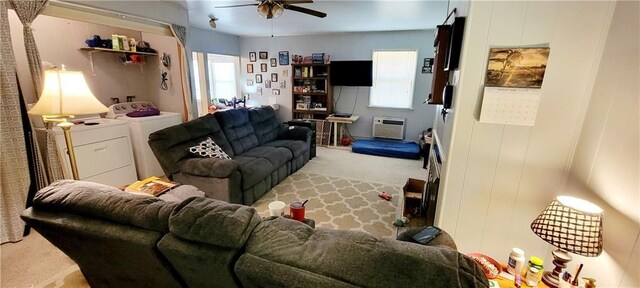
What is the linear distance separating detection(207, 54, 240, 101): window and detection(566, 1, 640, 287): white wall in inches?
263

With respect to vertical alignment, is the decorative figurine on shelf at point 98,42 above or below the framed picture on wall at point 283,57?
below

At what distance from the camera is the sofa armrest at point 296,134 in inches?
176

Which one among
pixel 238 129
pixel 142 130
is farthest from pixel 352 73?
pixel 142 130

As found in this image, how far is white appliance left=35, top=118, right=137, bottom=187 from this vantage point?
2684 millimetres

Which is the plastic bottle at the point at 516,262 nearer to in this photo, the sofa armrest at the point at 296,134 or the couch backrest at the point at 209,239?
the couch backrest at the point at 209,239

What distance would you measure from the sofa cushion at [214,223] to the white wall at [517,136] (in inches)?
52.6

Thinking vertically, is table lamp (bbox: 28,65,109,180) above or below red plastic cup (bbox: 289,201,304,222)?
above

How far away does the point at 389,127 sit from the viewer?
18.7ft

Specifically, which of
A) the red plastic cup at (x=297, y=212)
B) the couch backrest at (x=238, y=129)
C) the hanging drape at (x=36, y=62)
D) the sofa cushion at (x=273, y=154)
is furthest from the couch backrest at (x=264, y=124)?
the red plastic cup at (x=297, y=212)

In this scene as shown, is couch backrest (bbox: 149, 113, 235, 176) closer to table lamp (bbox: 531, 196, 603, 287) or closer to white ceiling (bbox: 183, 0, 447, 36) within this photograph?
white ceiling (bbox: 183, 0, 447, 36)

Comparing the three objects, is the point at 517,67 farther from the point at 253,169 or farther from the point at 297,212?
the point at 253,169

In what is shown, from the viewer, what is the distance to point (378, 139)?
19.2ft

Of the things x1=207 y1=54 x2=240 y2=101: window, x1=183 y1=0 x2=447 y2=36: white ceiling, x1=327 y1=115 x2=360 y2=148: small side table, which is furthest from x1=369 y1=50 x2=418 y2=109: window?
x1=207 y1=54 x2=240 y2=101: window

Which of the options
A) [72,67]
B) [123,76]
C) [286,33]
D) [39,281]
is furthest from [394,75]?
[39,281]
